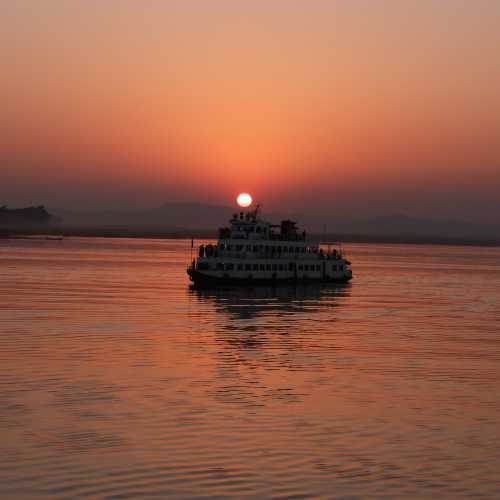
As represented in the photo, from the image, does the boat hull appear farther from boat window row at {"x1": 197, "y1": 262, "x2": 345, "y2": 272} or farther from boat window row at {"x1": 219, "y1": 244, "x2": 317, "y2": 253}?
boat window row at {"x1": 219, "y1": 244, "x2": 317, "y2": 253}

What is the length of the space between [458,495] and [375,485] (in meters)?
2.09

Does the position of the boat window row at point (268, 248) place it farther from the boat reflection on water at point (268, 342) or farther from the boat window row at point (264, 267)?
the boat reflection on water at point (268, 342)

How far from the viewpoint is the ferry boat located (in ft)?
361

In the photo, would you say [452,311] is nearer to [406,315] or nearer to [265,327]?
[406,315]

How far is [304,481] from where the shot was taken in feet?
76.7


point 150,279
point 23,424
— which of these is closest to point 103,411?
point 23,424

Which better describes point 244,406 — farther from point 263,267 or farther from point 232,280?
point 263,267

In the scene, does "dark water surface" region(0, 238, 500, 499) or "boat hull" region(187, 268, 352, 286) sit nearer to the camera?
"dark water surface" region(0, 238, 500, 499)

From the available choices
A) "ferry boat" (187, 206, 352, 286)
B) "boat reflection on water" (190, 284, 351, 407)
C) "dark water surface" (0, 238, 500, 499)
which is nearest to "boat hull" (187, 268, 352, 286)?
"ferry boat" (187, 206, 352, 286)

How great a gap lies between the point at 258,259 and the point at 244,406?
82411 millimetres

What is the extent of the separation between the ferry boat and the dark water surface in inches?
1594

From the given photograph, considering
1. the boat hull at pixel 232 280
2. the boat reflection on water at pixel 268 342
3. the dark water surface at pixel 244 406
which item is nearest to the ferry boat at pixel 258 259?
the boat hull at pixel 232 280

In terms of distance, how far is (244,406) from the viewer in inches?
1276

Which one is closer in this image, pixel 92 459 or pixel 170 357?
pixel 92 459
